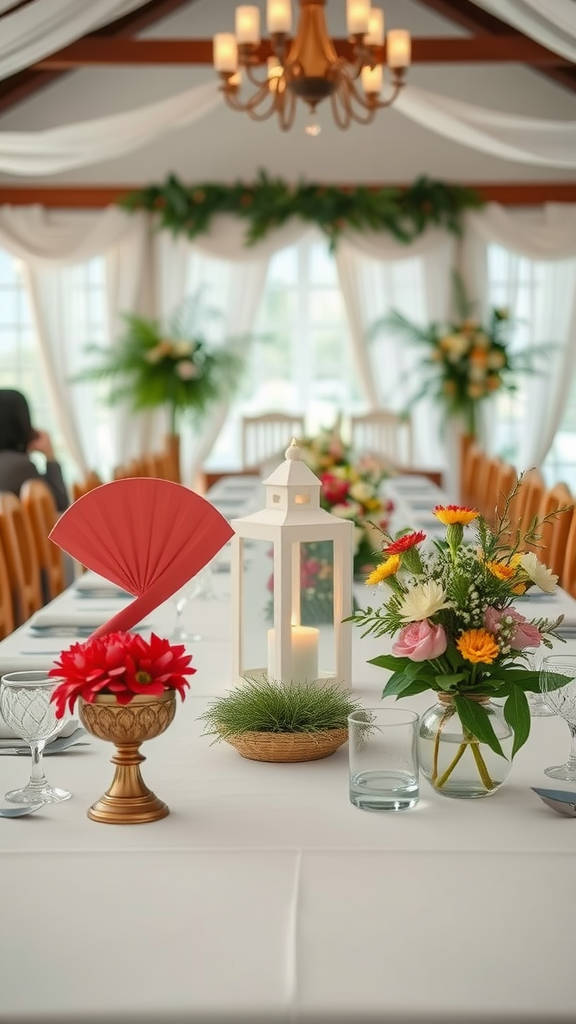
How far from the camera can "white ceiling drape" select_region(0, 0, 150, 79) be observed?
12.3 ft

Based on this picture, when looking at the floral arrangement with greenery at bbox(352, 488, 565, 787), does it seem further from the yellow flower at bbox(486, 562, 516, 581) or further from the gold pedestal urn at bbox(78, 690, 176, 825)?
the gold pedestal urn at bbox(78, 690, 176, 825)

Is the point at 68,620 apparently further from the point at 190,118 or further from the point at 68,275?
the point at 68,275

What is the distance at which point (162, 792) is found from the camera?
1.91 m

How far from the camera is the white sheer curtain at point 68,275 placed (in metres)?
9.91

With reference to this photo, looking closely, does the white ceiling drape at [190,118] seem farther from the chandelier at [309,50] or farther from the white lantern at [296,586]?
the white lantern at [296,586]

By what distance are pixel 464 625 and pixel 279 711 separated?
1.23ft

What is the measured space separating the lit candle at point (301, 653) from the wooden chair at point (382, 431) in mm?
6972

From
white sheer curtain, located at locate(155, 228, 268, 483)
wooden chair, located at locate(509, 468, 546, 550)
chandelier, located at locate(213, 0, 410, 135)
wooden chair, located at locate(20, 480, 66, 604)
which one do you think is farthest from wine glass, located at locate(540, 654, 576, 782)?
white sheer curtain, located at locate(155, 228, 268, 483)

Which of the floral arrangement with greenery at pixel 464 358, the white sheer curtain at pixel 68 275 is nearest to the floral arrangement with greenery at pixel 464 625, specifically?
the floral arrangement with greenery at pixel 464 358

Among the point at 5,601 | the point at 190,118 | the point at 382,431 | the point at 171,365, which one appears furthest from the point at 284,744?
the point at 171,365

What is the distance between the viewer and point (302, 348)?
10.5 m

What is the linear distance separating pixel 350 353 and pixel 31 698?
884 cm

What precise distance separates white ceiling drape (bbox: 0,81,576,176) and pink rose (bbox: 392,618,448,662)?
4.31 m

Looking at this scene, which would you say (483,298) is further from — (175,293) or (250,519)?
(250,519)
